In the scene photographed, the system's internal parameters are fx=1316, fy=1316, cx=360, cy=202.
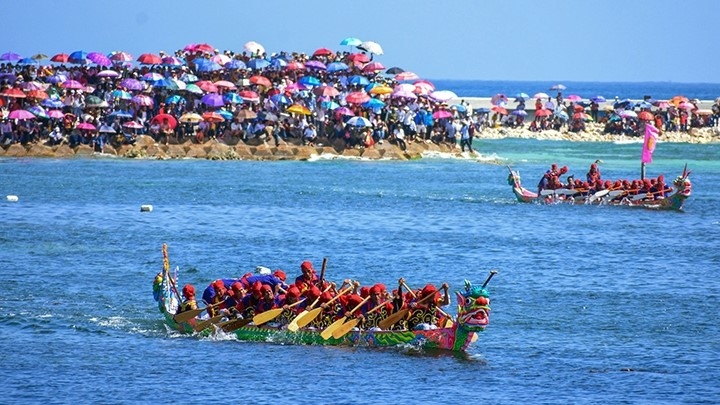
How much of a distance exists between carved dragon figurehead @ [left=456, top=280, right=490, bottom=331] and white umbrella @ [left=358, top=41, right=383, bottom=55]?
154 feet

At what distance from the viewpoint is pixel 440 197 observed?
54.8 metres

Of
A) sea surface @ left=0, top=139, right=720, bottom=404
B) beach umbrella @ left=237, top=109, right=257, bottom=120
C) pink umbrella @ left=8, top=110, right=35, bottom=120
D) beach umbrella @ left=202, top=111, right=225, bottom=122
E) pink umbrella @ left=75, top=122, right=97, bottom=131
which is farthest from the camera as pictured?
beach umbrella @ left=237, top=109, right=257, bottom=120

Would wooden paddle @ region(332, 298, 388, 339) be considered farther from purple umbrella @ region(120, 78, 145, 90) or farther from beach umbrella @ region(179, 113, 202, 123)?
purple umbrella @ region(120, 78, 145, 90)

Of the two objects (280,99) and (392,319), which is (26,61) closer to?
(280,99)

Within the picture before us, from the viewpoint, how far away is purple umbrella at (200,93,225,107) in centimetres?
6384

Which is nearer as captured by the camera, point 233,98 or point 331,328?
point 331,328

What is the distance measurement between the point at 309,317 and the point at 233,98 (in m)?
38.0

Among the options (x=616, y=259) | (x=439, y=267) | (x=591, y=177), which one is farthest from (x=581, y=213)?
(x=439, y=267)

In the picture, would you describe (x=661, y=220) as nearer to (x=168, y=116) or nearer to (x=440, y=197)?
(x=440, y=197)

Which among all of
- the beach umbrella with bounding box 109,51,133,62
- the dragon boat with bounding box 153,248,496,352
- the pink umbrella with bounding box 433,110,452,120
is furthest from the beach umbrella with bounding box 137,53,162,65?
the dragon boat with bounding box 153,248,496,352

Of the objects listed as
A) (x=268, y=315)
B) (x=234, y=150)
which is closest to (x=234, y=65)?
(x=234, y=150)

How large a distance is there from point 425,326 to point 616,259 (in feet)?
50.3

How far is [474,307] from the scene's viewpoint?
25.8 metres

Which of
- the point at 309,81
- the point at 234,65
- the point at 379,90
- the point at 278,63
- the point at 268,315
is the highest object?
the point at 278,63
